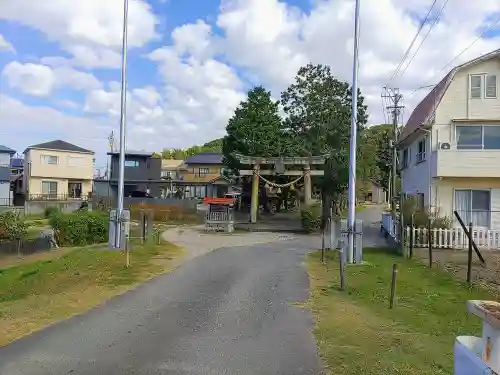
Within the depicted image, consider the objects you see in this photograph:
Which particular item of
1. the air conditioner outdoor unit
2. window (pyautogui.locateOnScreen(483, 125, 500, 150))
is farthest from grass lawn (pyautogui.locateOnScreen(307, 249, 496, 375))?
window (pyautogui.locateOnScreen(483, 125, 500, 150))

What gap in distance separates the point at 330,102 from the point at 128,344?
1256 inches

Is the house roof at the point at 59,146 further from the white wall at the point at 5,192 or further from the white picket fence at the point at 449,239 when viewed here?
the white picket fence at the point at 449,239

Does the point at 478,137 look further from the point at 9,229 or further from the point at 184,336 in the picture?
the point at 9,229

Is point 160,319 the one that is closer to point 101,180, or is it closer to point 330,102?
point 330,102

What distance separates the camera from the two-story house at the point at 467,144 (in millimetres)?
21438

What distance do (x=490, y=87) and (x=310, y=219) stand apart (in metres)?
12.6

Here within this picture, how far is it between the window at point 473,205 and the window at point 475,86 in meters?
4.06

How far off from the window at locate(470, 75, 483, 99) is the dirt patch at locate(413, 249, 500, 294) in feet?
23.8

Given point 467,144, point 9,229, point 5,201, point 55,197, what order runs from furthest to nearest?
point 55,197 → point 5,201 → point 9,229 → point 467,144

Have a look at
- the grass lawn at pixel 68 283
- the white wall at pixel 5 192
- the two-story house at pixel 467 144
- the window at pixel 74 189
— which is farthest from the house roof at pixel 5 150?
the two-story house at pixel 467 144

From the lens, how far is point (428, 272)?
47.3ft

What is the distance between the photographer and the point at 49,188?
2104 inches

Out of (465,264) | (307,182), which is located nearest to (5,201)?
(307,182)

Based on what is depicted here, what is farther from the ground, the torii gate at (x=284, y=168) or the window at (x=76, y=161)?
the window at (x=76, y=161)
